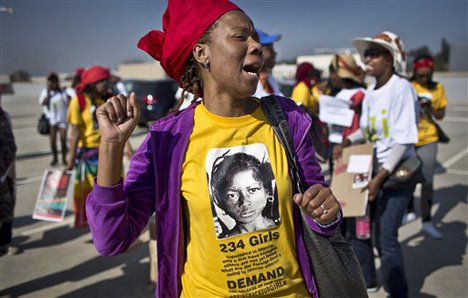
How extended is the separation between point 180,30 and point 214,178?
1.92 feet

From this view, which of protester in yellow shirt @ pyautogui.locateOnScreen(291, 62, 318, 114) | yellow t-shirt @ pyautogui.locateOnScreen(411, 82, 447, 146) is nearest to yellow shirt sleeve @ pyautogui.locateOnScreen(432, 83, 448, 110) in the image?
yellow t-shirt @ pyautogui.locateOnScreen(411, 82, 447, 146)

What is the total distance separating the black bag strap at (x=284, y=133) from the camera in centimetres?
162

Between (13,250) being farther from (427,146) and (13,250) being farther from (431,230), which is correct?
(427,146)

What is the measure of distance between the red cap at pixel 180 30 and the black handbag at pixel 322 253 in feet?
1.36

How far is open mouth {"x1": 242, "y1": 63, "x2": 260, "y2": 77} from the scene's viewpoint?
1.55 m

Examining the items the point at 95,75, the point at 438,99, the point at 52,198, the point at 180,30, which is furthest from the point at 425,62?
the point at 52,198

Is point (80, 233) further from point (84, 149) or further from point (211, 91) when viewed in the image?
point (211, 91)

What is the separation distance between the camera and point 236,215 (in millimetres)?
1543

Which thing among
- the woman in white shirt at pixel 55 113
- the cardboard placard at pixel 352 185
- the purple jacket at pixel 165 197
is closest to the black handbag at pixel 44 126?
the woman in white shirt at pixel 55 113

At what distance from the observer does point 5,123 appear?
12.2 feet

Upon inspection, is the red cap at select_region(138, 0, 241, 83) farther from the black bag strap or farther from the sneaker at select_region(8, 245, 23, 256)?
the sneaker at select_region(8, 245, 23, 256)

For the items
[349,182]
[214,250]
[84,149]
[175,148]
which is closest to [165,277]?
[214,250]

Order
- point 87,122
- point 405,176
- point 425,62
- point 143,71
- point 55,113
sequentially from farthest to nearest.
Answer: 1. point 143,71
2. point 55,113
3. point 425,62
4. point 87,122
5. point 405,176

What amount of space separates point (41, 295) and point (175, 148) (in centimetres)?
304
